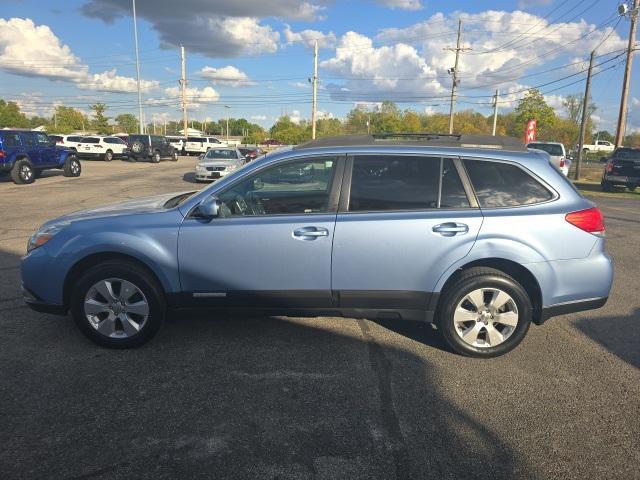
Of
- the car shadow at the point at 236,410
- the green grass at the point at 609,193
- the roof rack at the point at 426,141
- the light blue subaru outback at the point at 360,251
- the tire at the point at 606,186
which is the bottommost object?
the car shadow at the point at 236,410

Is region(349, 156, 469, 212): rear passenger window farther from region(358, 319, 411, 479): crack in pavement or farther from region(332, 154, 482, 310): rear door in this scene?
region(358, 319, 411, 479): crack in pavement

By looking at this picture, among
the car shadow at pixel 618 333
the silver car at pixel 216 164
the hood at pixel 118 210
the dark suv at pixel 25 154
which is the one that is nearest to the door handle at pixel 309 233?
the hood at pixel 118 210

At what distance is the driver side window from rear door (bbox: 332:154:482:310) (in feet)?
0.67

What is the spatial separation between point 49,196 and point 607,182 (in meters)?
20.5

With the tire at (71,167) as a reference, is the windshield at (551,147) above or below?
above

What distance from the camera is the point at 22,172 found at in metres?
17.1

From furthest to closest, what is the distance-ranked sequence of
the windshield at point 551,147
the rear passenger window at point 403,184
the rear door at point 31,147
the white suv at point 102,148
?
the white suv at point 102,148 → the windshield at point 551,147 → the rear door at point 31,147 → the rear passenger window at point 403,184

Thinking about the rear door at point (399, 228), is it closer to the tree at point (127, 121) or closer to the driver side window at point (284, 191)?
the driver side window at point (284, 191)

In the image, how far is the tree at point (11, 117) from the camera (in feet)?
298

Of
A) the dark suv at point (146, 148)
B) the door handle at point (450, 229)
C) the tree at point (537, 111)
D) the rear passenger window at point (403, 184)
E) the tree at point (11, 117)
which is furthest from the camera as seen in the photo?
the tree at point (11, 117)

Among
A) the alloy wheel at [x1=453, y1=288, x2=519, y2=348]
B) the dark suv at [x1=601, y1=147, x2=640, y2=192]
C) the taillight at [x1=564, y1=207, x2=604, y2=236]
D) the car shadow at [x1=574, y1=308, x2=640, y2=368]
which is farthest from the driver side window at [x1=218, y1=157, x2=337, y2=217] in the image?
the dark suv at [x1=601, y1=147, x2=640, y2=192]

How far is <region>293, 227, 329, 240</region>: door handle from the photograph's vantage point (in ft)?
12.2

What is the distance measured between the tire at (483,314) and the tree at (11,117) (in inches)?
4122

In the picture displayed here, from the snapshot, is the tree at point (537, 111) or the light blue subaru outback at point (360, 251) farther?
the tree at point (537, 111)
